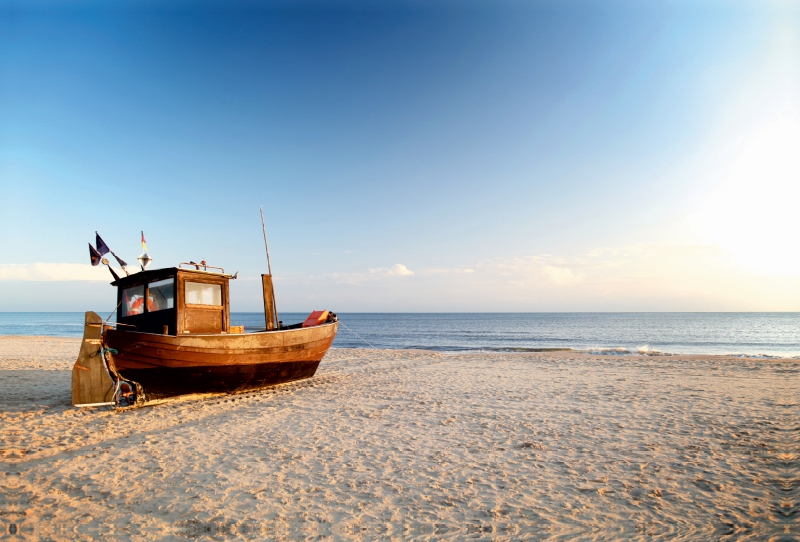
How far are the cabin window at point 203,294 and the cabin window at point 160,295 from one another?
1.15 ft

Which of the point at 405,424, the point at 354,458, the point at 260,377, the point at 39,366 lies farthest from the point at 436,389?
the point at 39,366

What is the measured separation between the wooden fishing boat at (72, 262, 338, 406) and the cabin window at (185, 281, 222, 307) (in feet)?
0.06

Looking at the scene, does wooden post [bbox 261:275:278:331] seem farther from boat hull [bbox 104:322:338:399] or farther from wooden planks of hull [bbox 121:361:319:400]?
wooden planks of hull [bbox 121:361:319:400]

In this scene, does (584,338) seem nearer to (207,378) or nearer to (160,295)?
(207,378)

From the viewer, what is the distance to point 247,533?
3.75 m

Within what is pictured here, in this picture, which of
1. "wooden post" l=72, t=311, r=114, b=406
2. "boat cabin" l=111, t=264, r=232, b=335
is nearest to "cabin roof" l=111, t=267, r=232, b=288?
"boat cabin" l=111, t=264, r=232, b=335

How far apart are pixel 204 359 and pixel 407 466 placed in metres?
5.87

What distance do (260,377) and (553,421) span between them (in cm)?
704

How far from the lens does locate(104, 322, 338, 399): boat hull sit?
8.59 metres

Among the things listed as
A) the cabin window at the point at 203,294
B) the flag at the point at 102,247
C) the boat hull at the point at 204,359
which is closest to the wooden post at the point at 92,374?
the boat hull at the point at 204,359

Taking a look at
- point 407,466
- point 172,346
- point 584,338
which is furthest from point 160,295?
point 584,338

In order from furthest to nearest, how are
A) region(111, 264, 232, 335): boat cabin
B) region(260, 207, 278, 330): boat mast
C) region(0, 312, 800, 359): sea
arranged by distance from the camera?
region(0, 312, 800, 359): sea, region(260, 207, 278, 330): boat mast, region(111, 264, 232, 335): boat cabin

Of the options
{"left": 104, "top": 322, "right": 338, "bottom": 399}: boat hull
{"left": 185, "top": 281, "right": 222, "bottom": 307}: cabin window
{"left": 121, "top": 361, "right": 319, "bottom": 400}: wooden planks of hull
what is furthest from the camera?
{"left": 185, "top": 281, "right": 222, "bottom": 307}: cabin window

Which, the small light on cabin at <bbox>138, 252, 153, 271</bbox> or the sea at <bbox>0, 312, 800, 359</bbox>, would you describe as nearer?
the small light on cabin at <bbox>138, 252, 153, 271</bbox>
